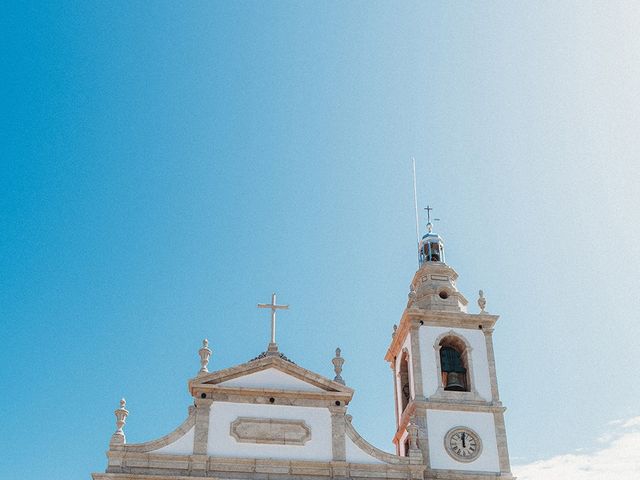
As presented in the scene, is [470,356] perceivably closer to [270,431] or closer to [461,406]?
[461,406]

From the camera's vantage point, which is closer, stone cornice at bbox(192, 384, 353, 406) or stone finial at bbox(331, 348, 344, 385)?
stone cornice at bbox(192, 384, 353, 406)

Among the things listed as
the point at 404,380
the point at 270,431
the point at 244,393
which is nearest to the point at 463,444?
the point at 404,380

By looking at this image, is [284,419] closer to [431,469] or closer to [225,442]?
[225,442]

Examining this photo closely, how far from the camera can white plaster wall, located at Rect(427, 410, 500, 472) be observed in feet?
89.8

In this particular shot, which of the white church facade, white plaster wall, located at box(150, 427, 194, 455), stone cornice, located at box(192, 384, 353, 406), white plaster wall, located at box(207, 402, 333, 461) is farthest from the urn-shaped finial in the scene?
white plaster wall, located at box(150, 427, 194, 455)

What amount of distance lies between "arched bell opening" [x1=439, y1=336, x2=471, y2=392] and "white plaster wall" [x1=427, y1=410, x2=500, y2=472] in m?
1.19

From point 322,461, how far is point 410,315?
6.44m

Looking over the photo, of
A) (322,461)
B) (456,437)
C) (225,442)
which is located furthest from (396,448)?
(225,442)

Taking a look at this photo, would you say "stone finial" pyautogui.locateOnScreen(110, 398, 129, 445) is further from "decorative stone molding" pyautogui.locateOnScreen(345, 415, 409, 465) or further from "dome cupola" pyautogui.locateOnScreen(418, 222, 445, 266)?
"dome cupola" pyautogui.locateOnScreen(418, 222, 445, 266)

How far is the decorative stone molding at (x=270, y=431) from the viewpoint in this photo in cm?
2611

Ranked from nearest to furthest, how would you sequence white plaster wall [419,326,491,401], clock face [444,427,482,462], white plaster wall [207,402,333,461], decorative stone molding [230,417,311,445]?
white plaster wall [207,402,333,461], decorative stone molding [230,417,311,445], clock face [444,427,482,462], white plaster wall [419,326,491,401]

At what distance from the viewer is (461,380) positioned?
2969 centimetres

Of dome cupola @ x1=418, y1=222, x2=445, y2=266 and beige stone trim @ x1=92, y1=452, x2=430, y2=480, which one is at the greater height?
dome cupola @ x1=418, y1=222, x2=445, y2=266

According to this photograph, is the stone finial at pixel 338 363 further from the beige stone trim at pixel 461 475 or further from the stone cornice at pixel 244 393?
the beige stone trim at pixel 461 475
